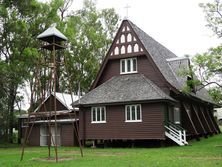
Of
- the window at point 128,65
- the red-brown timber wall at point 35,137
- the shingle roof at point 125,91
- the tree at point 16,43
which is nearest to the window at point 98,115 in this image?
the shingle roof at point 125,91

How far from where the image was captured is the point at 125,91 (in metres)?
27.3

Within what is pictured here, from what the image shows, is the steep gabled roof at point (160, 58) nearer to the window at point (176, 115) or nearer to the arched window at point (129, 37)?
the arched window at point (129, 37)

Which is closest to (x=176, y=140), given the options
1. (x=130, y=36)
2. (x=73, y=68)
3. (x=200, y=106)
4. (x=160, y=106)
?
(x=160, y=106)

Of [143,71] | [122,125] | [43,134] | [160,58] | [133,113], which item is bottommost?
[43,134]

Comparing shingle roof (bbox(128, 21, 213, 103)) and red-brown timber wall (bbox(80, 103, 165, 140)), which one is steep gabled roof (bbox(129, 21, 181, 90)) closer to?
shingle roof (bbox(128, 21, 213, 103))

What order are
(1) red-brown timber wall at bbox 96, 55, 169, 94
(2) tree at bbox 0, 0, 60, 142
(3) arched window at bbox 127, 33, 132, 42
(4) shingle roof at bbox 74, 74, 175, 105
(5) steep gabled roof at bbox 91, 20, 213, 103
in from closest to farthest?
(4) shingle roof at bbox 74, 74, 175, 105, (1) red-brown timber wall at bbox 96, 55, 169, 94, (5) steep gabled roof at bbox 91, 20, 213, 103, (3) arched window at bbox 127, 33, 132, 42, (2) tree at bbox 0, 0, 60, 142

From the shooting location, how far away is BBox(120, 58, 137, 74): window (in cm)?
2953

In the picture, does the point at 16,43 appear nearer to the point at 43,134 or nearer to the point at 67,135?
the point at 43,134

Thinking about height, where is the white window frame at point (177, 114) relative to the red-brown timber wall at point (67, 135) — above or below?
above

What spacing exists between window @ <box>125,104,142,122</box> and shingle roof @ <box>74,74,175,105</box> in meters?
0.75

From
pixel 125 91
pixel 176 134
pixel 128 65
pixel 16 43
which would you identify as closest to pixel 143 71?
pixel 128 65

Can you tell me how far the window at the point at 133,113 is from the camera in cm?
2606

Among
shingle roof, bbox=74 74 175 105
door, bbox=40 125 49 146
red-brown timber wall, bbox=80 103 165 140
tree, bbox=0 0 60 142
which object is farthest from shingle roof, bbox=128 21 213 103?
door, bbox=40 125 49 146

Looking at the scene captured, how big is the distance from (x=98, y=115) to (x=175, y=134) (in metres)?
6.01
